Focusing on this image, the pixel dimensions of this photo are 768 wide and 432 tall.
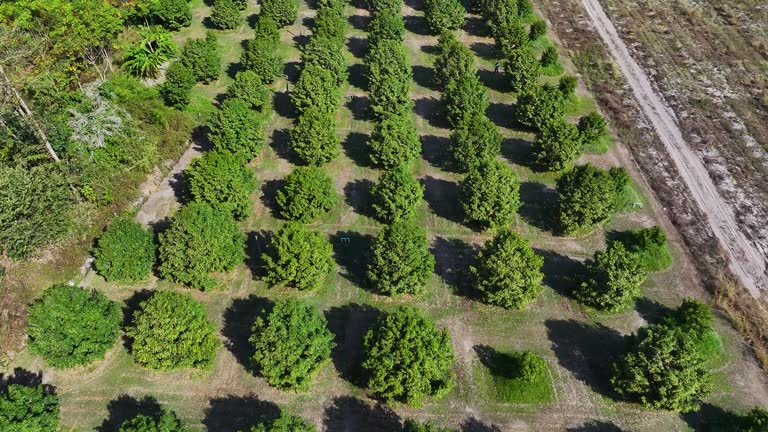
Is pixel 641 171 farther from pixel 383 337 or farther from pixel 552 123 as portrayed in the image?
pixel 383 337

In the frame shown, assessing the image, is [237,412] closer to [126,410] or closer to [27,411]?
[126,410]

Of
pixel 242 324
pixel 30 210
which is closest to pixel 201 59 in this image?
pixel 30 210

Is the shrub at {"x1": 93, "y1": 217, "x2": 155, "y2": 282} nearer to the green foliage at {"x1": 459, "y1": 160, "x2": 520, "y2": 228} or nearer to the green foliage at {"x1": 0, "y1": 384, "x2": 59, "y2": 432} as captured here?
the green foliage at {"x1": 0, "y1": 384, "x2": 59, "y2": 432}

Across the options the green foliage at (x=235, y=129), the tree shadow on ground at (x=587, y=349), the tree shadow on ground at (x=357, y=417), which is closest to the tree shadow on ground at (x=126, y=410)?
the tree shadow on ground at (x=357, y=417)

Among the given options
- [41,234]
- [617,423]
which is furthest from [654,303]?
[41,234]

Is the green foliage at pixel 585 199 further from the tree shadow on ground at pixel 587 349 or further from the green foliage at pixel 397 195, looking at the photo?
the green foliage at pixel 397 195

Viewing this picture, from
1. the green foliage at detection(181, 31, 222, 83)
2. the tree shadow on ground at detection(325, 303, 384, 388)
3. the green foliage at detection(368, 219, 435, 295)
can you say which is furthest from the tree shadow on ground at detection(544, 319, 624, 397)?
the green foliage at detection(181, 31, 222, 83)
